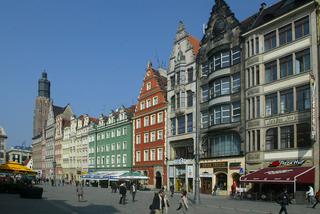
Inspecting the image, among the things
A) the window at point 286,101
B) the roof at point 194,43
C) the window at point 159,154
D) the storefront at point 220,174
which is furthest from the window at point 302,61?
the window at point 159,154

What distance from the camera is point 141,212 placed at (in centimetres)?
2875

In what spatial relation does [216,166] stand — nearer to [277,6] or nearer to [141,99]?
[277,6]

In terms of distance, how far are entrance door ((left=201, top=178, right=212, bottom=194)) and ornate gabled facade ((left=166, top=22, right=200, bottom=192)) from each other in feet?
9.27

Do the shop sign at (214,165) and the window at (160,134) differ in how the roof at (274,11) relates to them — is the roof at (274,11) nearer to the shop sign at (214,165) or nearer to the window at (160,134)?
the shop sign at (214,165)

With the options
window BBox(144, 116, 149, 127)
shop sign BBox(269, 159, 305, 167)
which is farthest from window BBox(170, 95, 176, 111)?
shop sign BBox(269, 159, 305, 167)

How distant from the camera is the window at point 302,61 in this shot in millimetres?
42847

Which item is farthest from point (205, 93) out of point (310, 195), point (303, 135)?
point (310, 195)

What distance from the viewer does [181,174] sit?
65.0m

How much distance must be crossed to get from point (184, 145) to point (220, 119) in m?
11.4

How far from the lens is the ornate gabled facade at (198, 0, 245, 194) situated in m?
52.8

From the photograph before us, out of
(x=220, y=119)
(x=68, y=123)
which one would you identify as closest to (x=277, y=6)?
(x=220, y=119)

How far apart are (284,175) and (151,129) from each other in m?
35.9

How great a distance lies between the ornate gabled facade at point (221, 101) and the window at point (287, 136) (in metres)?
6.83

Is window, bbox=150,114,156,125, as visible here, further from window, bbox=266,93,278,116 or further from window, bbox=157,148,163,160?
window, bbox=266,93,278,116
